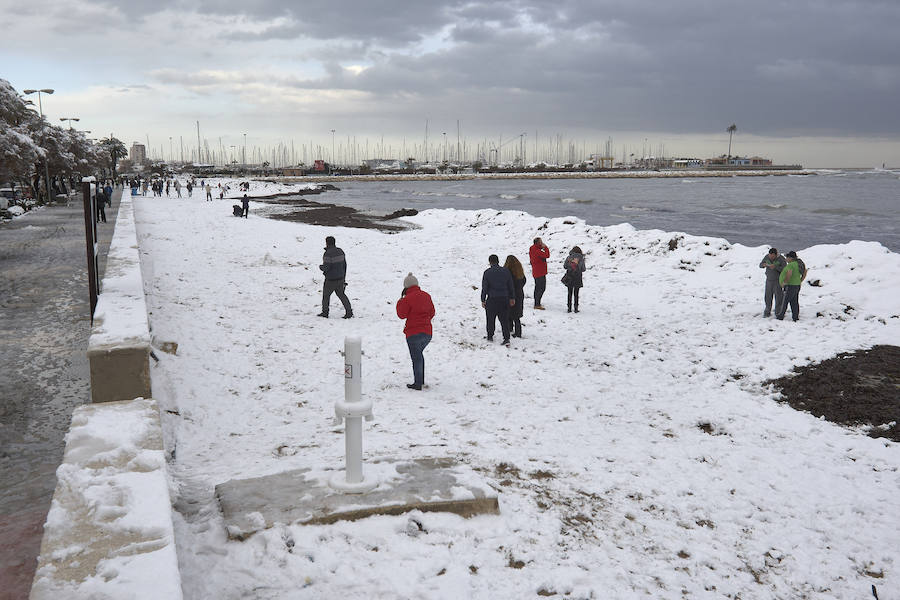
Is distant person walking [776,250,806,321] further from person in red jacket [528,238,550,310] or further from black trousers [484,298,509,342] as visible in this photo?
black trousers [484,298,509,342]

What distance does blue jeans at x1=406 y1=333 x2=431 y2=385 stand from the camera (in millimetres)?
9180

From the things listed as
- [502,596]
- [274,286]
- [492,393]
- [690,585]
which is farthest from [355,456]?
[274,286]

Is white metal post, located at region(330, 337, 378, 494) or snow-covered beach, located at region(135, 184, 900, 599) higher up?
white metal post, located at region(330, 337, 378, 494)

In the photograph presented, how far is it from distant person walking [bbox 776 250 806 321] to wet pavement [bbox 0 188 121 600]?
46.4 ft

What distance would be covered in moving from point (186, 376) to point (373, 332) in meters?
4.29

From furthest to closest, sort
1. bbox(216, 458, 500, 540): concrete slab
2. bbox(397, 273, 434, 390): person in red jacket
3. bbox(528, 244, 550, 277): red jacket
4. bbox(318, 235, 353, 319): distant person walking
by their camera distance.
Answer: bbox(528, 244, 550, 277): red jacket < bbox(318, 235, 353, 319): distant person walking < bbox(397, 273, 434, 390): person in red jacket < bbox(216, 458, 500, 540): concrete slab

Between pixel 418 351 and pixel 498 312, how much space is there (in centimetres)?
305

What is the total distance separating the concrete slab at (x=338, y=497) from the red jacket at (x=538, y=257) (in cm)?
959

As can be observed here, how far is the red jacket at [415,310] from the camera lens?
9070mm

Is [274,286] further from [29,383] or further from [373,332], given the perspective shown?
[29,383]

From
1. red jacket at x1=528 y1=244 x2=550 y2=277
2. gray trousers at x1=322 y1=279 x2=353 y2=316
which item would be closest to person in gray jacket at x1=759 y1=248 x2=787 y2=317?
red jacket at x1=528 y1=244 x2=550 y2=277

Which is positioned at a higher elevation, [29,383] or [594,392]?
[29,383]

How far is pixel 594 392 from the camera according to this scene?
9.66 meters

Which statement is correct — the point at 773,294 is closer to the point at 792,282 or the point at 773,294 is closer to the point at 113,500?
the point at 792,282
